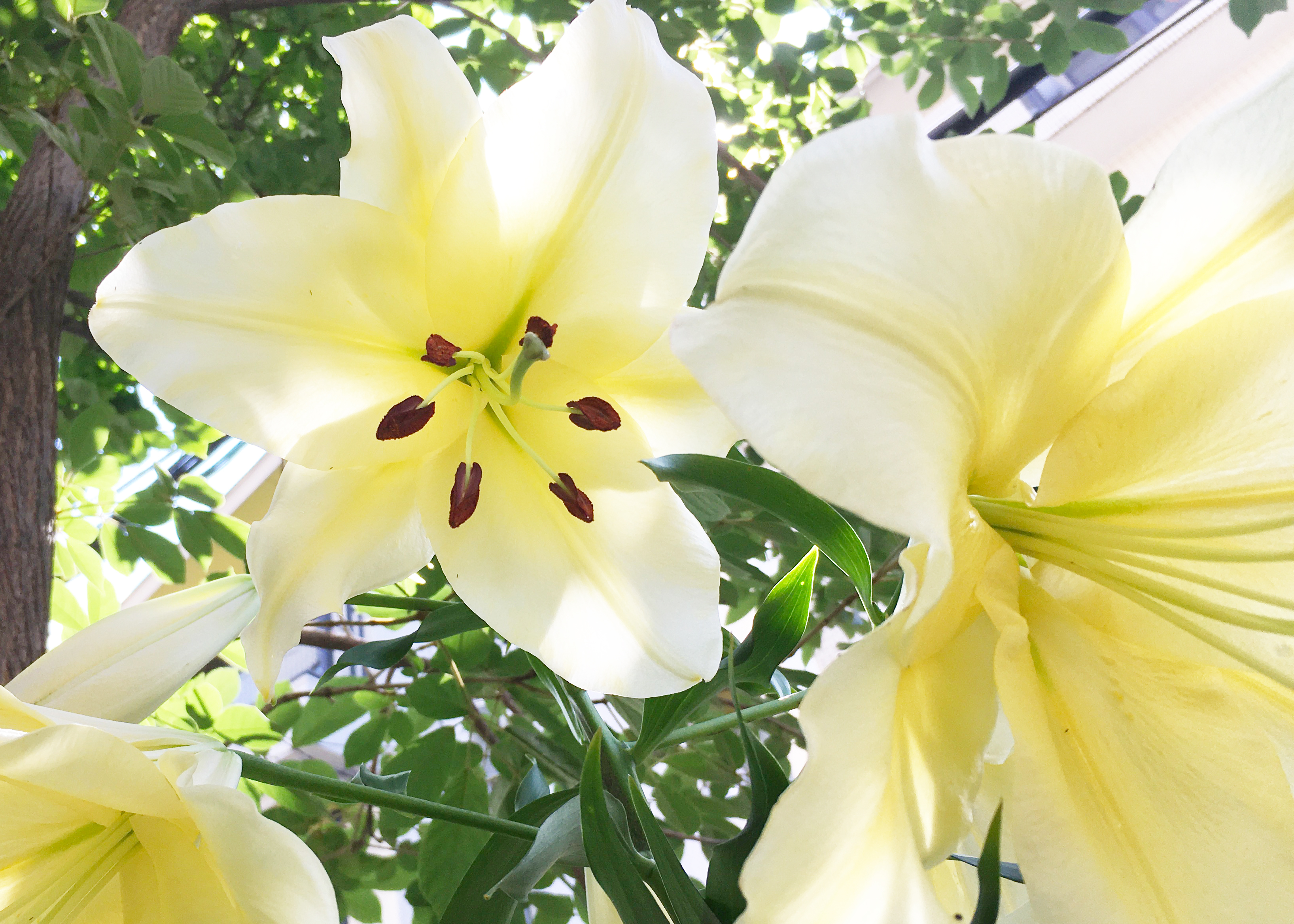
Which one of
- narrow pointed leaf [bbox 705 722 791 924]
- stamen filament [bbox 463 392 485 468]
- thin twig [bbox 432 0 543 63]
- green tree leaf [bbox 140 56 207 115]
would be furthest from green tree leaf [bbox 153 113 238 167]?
narrow pointed leaf [bbox 705 722 791 924]

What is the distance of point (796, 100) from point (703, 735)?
4.04ft

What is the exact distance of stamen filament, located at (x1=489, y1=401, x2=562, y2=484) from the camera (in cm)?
41

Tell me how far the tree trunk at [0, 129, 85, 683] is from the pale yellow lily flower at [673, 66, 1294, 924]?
834mm

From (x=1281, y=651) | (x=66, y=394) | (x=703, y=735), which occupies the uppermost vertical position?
(x=1281, y=651)

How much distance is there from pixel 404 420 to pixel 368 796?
153mm

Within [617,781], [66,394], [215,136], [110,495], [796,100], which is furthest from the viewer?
[796,100]

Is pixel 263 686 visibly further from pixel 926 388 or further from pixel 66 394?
pixel 66 394

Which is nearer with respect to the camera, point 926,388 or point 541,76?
point 926,388

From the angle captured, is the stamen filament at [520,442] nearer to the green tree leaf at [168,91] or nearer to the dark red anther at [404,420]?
the dark red anther at [404,420]

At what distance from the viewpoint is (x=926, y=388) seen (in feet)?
0.79

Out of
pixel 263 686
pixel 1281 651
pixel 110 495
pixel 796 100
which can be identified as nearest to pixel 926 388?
pixel 1281 651

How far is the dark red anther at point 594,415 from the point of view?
416 mm

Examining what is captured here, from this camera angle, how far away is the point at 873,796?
24cm

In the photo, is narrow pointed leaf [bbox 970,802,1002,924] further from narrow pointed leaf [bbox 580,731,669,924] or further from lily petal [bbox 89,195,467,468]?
lily petal [bbox 89,195,467,468]
